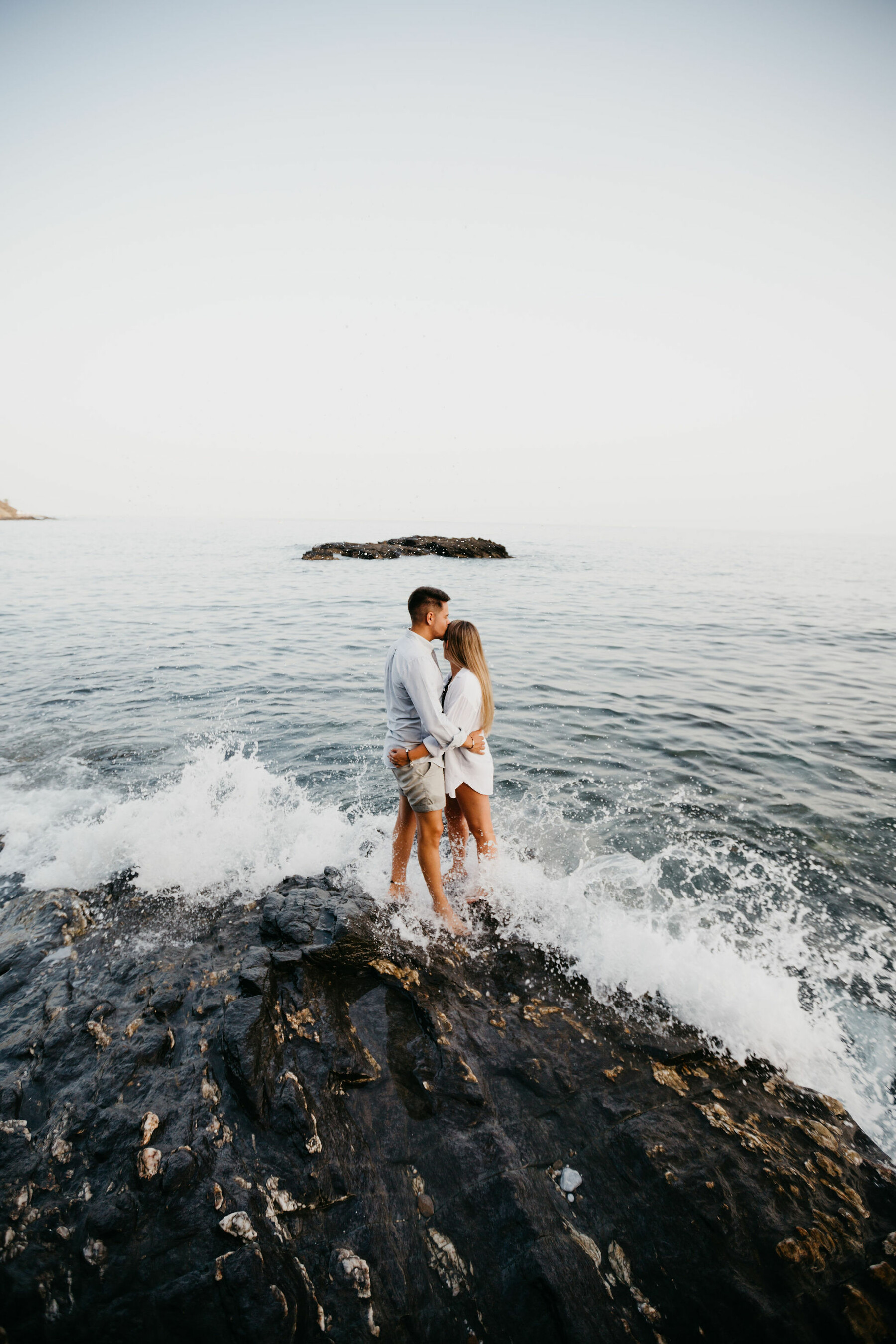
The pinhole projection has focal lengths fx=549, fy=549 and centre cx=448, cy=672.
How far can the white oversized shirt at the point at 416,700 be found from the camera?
4285 mm

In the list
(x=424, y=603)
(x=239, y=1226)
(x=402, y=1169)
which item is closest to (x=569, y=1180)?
(x=402, y=1169)

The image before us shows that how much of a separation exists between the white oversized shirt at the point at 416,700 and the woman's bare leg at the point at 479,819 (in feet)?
2.09

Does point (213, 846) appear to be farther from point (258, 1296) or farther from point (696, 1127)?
point (696, 1127)

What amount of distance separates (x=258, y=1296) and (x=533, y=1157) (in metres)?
1.36

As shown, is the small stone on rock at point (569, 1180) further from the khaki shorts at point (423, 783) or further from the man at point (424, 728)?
the khaki shorts at point (423, 783)

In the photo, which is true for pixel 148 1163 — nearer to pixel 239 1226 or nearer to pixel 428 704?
pixel 239 1226

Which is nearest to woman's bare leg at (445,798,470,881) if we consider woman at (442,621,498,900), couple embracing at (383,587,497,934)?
woman at (442,621,498,900)

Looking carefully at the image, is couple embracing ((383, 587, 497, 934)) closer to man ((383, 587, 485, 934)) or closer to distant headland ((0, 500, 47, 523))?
man ((383, 587, 485, 934))

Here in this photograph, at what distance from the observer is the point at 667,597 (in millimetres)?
26312

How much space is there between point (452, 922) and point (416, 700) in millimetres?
1907

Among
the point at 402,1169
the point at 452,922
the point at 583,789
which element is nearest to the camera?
the point at 402,1169

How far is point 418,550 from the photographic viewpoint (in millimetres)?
50719

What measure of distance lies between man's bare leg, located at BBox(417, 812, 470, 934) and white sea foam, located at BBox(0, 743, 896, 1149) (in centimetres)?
19

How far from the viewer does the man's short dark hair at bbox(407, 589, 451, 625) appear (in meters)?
4.32
